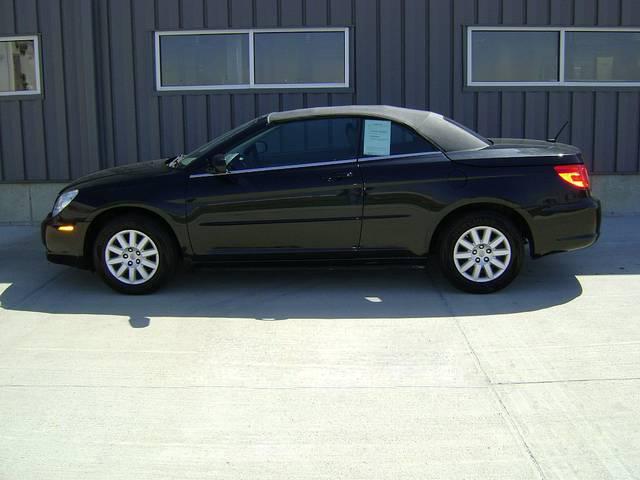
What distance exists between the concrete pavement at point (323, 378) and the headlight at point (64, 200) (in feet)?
2.54

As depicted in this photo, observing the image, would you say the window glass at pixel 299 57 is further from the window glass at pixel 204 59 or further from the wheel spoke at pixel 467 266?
the wheel spoke at pixel 467 266

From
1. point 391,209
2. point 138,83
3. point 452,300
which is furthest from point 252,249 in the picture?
point 138,83

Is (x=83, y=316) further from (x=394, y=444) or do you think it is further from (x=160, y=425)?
(x=394, y=444)

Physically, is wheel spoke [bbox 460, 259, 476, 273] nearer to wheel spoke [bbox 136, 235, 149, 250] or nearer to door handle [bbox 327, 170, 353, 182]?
door handle [bbox 327, 170, 353, 182]

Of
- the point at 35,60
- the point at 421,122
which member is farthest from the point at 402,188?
A: the point at 35,60

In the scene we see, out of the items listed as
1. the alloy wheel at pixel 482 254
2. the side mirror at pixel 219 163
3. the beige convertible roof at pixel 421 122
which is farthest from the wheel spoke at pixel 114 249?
the alloy wheel at pixel 482 254

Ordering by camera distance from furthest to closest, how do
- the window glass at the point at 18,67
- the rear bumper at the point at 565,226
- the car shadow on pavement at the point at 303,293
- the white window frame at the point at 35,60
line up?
A: the window glass at the point at 18,67 → the white window frame at the point at 35,60 → the rear bumper at the point at 565,226 → the car shadow on pavement at the point at 303,293

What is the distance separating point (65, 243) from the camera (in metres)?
6.45

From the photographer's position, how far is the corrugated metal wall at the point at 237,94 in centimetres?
928

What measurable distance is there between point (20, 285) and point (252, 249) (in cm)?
236

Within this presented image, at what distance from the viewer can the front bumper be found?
21.0 ft

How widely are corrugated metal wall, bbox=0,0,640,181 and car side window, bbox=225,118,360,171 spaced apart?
3.14m

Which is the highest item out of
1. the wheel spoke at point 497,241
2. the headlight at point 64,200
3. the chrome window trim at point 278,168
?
the chrome window trim at point 278,168

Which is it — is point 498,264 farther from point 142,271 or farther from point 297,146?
point 142,271
